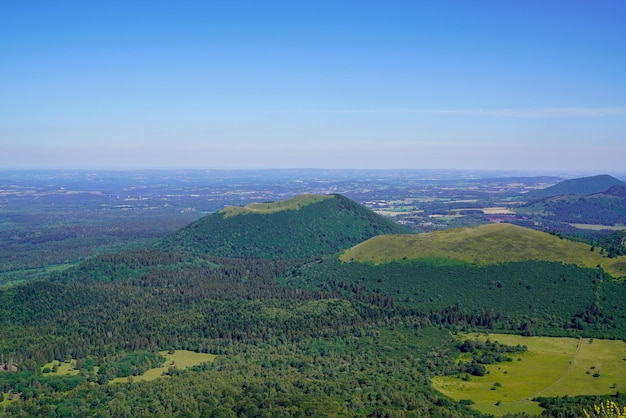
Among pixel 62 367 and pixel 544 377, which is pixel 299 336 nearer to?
pixel 62 367

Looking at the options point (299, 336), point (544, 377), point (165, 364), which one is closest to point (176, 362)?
point (165, 364)

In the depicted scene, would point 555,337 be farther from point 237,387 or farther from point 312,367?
point 237,387

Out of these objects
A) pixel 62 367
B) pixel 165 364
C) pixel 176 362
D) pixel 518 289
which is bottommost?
pixel 165 364

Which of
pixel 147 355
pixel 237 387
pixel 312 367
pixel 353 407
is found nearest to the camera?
pixel 353 407

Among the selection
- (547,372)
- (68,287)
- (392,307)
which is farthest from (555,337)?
(68,287)

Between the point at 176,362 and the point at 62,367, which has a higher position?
the point at 62,367

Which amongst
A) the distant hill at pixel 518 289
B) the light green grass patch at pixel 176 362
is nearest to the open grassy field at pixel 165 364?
the light green grass patch at pixel 176 362

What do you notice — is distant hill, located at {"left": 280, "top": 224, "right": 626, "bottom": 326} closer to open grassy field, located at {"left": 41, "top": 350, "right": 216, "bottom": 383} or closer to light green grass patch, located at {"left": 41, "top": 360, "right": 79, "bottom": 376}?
open grassy field, located at {"left": 41, "top": 350, "right": 216, "bottom": 383}

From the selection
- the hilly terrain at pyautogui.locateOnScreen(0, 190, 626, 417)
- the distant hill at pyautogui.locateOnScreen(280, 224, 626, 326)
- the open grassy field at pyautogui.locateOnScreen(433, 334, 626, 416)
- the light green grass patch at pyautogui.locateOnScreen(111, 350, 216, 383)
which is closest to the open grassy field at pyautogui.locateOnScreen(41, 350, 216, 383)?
the light green grass patch at pyautogui.locateOnScreen(111, 350, 216, 383)
